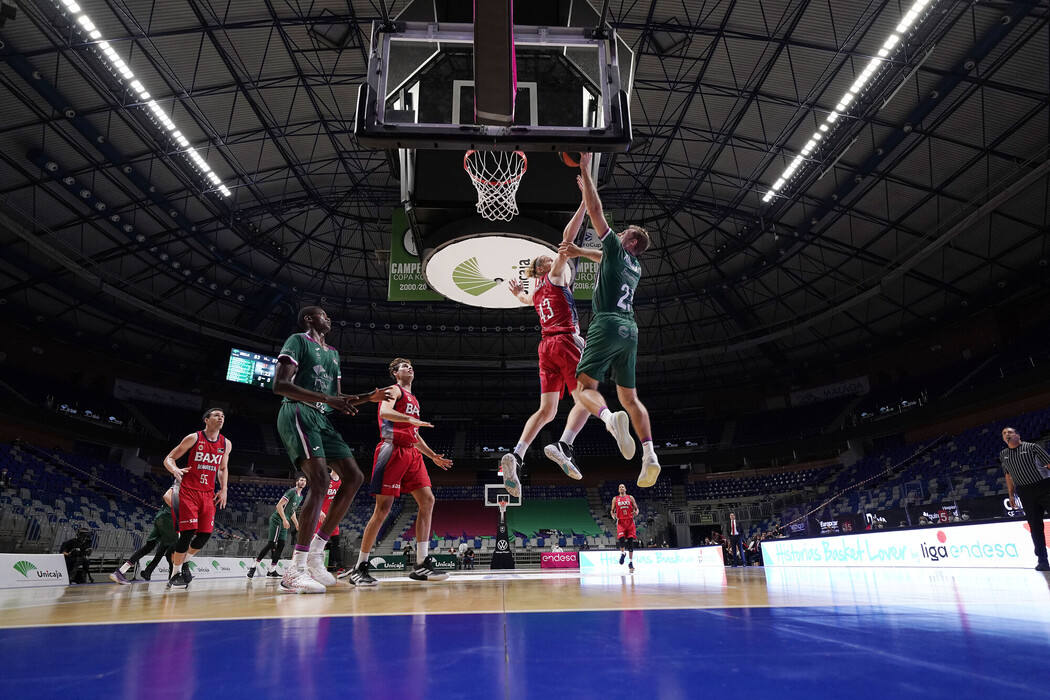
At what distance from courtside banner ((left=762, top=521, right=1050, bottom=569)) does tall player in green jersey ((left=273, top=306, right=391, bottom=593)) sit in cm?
912

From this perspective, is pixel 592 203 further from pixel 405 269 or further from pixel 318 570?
pixel 405 269

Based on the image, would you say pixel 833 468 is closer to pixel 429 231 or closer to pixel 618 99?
pixel 429 231

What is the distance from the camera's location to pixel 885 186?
18875mm

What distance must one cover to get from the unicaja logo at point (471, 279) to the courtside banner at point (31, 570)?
825 cm

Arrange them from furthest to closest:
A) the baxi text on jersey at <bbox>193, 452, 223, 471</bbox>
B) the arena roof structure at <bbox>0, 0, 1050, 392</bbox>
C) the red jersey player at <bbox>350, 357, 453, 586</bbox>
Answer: the arena roof structure at <bbox>0, 0, 1050, 392</bbox> → the baxi text on jersey at <bbox>193, 452, 223, 471</bbox> → the red jersey player at <bbox>350, 357, 453, 586</bbox>

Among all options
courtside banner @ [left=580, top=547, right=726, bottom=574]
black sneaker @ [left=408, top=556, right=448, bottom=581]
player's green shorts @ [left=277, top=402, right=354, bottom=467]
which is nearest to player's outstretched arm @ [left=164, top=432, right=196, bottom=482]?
player's green shorts @ [left=277, top=402, right=354, bottom=467]

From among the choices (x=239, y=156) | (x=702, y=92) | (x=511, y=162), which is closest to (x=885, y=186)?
(x=702, y=92)

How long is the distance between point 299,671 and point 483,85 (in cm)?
426

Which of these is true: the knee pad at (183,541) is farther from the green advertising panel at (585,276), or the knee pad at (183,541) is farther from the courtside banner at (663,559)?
the courtside banner at (663,559)

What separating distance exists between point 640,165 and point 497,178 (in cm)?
1239

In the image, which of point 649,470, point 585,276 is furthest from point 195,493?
point 585,276

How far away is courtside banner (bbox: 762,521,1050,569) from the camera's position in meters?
8.40

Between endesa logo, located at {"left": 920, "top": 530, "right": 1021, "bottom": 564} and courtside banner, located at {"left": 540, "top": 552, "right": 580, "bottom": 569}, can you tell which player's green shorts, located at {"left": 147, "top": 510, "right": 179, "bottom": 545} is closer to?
endesa logo, located at {"left": 920, "top": 530, "right": 1021, "bottom": 564}

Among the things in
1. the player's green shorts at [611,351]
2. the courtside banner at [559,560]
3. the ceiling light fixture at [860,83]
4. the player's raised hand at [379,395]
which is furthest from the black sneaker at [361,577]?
the courtside banner at [559,560]
